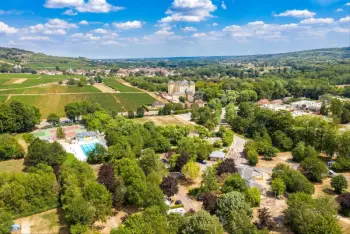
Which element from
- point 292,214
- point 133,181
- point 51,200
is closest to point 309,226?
point 292,214

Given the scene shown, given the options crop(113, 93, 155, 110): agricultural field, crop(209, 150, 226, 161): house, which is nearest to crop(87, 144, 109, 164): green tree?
crop(209, 150, 226, 161): house

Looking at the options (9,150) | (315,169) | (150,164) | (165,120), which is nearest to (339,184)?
(315,169)

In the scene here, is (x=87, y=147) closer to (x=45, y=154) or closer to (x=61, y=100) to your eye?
(x=45, y=154)

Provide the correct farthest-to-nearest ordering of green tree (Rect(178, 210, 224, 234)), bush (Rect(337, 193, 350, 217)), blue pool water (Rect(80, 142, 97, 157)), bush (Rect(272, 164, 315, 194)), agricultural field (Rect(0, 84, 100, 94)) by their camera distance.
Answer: agricultural field (Rect(0, 84, 100, 94))
blue pool water (Rect(80, 142, 97, 157))
bush (Rect(272, 164, 315, 194))
bush (Rect(337, 193, 350, 217))
green tree (Rect(178, 210, 224, 234))

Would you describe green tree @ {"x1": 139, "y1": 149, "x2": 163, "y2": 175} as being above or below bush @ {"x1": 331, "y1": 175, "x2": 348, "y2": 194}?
above

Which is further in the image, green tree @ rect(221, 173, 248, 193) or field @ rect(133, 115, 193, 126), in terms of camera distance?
field @ rect(133, 115, 193, 126)

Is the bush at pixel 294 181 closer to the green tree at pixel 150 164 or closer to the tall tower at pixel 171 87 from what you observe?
the green tree at pixel 150 164

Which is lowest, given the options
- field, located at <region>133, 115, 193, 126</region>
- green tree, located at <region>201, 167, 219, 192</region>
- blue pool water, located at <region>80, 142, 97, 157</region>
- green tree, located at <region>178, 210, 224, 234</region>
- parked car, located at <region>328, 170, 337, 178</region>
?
parked car, located at <region>328, 170, 337, 178</region>

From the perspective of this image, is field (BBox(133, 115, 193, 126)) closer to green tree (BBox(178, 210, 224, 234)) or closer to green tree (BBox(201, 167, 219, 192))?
green tree (BBox(201, 167, 219, 192))
